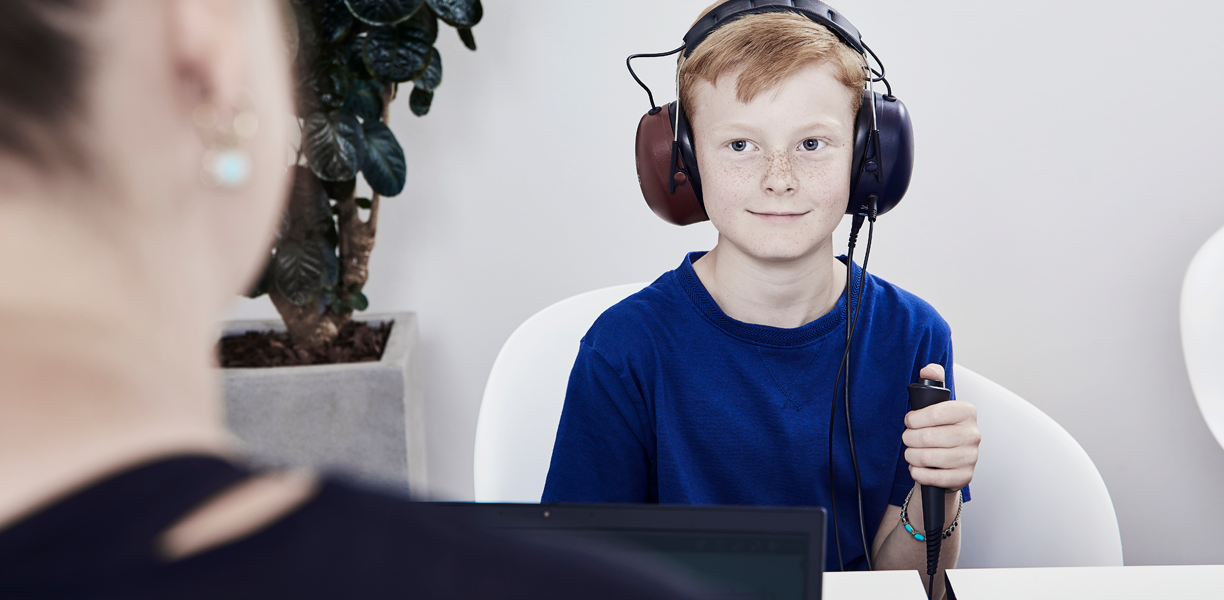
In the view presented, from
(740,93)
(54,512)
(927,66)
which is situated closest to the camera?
(54,512)

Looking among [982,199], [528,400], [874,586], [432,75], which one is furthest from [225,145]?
[982,199]

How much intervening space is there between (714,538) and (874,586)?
11.5 inches

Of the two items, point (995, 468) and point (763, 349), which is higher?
point (763, 349)

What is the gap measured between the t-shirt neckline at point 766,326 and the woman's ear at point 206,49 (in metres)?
0.79

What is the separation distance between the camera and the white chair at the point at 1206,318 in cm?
133

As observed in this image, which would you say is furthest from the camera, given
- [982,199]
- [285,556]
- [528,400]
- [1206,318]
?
[982,199]

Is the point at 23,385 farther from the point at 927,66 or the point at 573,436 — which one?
the point at 927,66

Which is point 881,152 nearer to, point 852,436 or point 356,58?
point 852,436

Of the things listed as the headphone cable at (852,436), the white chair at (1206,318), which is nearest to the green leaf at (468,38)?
the headphone cable at (852,436)

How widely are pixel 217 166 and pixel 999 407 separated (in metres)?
1.07

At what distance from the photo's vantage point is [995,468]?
3.45 feet

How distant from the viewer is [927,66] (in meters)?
1.64

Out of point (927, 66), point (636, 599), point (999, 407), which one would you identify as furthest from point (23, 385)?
point (927, 66)

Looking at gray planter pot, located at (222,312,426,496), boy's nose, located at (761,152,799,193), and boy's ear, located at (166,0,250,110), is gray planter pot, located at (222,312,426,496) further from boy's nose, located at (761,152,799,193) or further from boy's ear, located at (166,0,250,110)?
boy's ear, located at (166,0,250,110)
